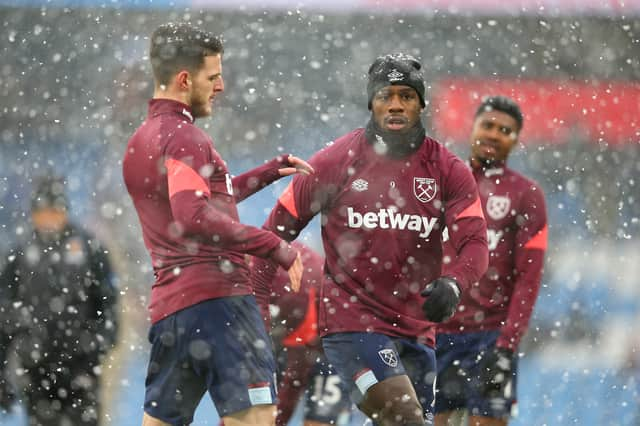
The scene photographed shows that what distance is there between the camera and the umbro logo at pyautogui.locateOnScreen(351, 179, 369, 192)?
4.43 metres

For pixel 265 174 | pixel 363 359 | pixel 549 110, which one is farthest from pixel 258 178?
pixel 549 110

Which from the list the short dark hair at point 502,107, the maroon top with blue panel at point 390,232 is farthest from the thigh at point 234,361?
the short dark hair at point 502,107

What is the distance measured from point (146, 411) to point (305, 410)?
1755 mm

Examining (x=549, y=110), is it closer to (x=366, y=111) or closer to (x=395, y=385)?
(x=366, y=111)

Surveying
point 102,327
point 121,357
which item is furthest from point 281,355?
point 121,357

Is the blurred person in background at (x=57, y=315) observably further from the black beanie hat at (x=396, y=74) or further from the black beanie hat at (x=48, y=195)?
the black beanie hat at (x=396, y=74)

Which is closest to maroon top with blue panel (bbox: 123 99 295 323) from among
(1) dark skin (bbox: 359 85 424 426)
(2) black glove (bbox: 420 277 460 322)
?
(2) black glove (bbox: 420 277 460 322)

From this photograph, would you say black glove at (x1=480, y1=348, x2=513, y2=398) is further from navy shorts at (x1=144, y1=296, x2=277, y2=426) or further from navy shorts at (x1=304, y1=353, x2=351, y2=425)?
navy shorts at (x1=144, y1=296, x2=277, y2=426)

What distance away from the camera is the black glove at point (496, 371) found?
565 centimetres

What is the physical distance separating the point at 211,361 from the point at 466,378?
234 centimetres

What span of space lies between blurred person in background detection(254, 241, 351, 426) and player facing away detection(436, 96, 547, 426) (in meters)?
0.63

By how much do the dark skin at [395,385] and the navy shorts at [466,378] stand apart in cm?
144

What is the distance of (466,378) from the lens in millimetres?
5820

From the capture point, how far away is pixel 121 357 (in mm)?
11594
